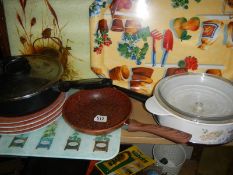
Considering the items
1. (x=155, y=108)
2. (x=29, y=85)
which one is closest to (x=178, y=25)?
(x=155, y=108)

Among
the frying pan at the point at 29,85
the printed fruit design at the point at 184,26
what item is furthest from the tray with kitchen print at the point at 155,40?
the frying pan at the point at 29,85

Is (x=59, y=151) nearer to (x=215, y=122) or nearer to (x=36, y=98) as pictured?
(x=36, y=98)

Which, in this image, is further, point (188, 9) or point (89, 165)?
point (89, 165)

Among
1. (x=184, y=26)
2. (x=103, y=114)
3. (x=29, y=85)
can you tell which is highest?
(x=184, y=26)

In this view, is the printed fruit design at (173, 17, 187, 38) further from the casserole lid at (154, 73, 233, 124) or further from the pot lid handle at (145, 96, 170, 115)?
the pot lid handle at (145, 96, 170, 115)

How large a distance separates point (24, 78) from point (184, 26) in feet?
1.53

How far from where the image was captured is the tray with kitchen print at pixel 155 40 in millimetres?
699

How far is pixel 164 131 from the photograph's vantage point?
0.59 m

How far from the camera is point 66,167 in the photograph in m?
0.83

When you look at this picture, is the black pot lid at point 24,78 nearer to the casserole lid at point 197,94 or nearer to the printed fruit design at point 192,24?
the casserole lid at point 197,94

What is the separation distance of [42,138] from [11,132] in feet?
0.26

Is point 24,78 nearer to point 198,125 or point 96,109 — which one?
point 96,109

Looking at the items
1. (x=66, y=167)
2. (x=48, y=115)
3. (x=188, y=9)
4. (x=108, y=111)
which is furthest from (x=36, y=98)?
(x=188, y=9)

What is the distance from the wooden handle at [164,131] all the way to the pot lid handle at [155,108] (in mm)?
40
